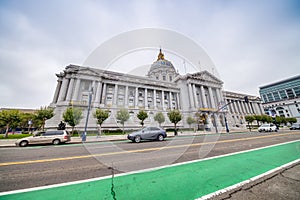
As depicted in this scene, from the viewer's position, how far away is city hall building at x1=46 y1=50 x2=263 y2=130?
33219 millimetres

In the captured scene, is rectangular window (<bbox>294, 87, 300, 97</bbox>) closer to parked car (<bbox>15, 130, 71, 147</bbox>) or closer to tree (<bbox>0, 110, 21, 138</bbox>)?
parked car (<bbox>15, 130, 71, 147</bbox>)

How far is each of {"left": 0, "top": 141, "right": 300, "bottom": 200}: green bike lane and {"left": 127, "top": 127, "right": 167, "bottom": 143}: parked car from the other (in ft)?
21.9

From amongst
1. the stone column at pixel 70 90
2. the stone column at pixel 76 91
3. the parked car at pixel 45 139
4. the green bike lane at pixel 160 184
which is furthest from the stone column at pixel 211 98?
the stone column at pixel 70 90

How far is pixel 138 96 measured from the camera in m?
43.5

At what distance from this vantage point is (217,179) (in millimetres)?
3238

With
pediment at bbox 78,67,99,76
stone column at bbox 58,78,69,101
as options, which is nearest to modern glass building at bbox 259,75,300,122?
pediment at bbox 78,67,99,76

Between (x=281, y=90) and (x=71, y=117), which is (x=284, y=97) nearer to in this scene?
(x=281, y=90)

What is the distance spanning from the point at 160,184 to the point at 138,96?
134 feet

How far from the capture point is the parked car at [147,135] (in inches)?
412

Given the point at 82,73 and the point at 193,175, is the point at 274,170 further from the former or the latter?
the point at 82,73

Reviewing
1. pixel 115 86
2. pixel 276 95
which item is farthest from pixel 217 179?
pixel 276 95

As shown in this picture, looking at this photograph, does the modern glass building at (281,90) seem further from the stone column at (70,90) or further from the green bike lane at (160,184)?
the stone column at (70,90)

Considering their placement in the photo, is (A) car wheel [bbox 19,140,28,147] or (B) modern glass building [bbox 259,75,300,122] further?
(B) modern glass building [bbox 259,75,300,122]

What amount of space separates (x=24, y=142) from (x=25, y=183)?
1077 centimetres
